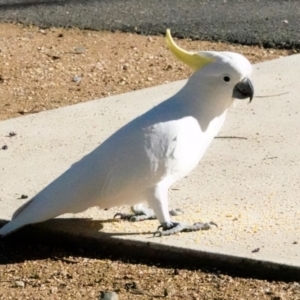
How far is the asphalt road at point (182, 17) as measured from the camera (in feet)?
28.0

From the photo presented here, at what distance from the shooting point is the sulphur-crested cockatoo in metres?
4.20

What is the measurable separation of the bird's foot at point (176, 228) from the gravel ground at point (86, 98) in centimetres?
20

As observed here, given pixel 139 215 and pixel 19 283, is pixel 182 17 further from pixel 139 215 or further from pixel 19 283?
pixel 19 283

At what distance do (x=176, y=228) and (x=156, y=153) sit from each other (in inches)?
16.0

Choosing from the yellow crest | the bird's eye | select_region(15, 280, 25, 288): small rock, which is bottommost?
select_region(15, 280, 25, 288): small rock

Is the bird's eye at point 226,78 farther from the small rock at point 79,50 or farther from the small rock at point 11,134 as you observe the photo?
the small rock at point 79,50

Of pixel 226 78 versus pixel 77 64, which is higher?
pixel 226 78

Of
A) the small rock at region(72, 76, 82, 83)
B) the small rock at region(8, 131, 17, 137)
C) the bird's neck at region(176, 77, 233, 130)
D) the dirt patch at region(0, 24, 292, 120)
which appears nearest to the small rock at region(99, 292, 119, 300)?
the bird's neck at region(176, 77, 233, 130)

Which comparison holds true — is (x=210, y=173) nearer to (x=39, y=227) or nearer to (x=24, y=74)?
(x=39, y=227)

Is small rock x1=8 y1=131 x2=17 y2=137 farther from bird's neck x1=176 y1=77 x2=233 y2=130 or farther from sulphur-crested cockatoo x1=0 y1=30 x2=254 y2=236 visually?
bird's neck x1=176 y1=77 x2=233 y2=130

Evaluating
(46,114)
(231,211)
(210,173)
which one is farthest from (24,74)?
(231,211)

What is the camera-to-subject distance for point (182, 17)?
9422mm

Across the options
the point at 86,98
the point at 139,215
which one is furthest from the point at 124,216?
the point at 86,98

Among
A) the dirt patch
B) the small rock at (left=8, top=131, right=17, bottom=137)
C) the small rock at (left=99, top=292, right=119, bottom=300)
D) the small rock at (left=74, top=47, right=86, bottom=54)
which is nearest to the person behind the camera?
the small rock at (left=99, top=292, right=119, bottom=300)
